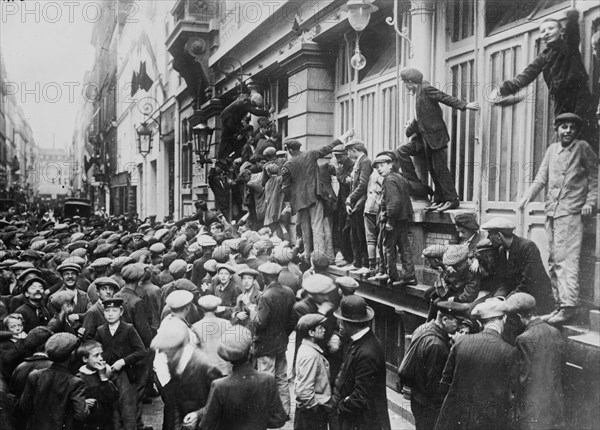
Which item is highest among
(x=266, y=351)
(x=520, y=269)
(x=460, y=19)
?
(x=460, y=19)

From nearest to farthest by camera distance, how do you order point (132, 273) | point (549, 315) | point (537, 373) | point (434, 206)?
point (537, 373), point (549, 315), point (132, 273), point (434, 206)

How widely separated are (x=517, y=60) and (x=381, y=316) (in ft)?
13.7

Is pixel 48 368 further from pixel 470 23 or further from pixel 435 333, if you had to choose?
pixel 470 23

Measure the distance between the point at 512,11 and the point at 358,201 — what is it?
3499mm

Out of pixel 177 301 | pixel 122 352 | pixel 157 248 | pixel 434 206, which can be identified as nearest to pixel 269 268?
pixel 177 301

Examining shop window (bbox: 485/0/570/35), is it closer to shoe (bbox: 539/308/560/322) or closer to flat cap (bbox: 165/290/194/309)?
shoe (bbox: 539/308/560/322)

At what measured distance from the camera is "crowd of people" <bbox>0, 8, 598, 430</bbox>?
17.4 feet

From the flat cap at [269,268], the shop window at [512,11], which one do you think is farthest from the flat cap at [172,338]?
the shop window at [512,11]

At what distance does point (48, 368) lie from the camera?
220 inches

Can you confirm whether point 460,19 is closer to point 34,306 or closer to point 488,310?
point 488,310

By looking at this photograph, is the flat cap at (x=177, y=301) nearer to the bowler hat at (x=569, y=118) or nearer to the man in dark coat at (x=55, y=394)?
the man in dark coat at (x=55, y=394)

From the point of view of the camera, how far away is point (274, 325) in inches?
301

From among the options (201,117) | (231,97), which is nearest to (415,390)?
(231,97)

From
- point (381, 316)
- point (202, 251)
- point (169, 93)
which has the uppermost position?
point (169, 93)
